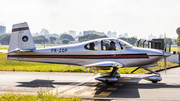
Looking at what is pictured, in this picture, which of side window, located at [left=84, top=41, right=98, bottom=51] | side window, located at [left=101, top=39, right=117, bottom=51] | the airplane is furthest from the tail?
side window, located at [left=101, top=39, right=117, bottom=51]

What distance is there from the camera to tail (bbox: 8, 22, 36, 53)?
460 inches

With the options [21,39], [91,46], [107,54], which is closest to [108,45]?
[107,54]

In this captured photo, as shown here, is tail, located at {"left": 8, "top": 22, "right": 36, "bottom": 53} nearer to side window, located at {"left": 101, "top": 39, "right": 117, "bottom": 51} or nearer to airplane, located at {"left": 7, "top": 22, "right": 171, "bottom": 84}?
airplane, located at {"left": 7, "top": 22, "right": 171, "bottom": 84}

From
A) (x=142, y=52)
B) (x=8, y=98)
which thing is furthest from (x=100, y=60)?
(x=8, y=98)

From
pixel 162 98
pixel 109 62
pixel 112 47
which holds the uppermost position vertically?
pixel 112 47

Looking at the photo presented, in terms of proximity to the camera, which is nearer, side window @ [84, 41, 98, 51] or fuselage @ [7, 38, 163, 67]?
fuselage @ [7, 38, 163, 67]

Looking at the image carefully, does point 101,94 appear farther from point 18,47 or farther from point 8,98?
point 18,47

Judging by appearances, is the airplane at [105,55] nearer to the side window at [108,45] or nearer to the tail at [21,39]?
the side window at [108,45]

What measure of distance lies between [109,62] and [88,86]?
164 centimetres

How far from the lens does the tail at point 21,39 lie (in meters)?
11.7

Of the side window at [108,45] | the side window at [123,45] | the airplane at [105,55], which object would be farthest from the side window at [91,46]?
the side window at [123,45]

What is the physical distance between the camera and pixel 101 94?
8.28 metres

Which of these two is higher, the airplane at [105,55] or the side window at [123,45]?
the side window at [123,45]

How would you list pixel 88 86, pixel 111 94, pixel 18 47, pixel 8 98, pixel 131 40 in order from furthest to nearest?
pixel 131 40 < pixel 18 47 < pixel 88 86 < pixel 111 94 < pixel 8 98
